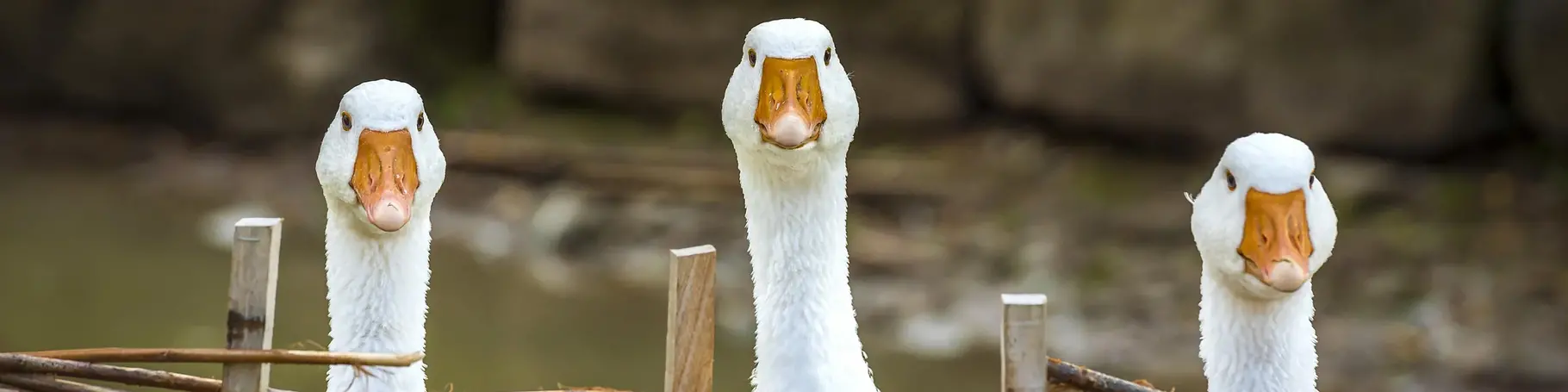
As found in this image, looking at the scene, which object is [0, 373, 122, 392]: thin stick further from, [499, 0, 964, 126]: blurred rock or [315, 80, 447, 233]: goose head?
[499, 0, 964, 126]: blurred rock

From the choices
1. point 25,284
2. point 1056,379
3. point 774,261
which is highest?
point 25,284

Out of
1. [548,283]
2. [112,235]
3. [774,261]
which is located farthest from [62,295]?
[774,261]

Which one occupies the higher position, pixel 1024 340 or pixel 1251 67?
pixel 1251 67

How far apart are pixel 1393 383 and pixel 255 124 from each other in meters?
6.41

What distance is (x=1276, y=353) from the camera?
267 centimetres

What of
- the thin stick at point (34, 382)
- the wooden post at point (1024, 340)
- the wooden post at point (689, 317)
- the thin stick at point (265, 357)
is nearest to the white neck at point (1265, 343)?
the wooden post at point (1024, 340)

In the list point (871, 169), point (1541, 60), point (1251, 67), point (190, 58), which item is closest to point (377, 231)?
point (871, 169)

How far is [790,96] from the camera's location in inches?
106

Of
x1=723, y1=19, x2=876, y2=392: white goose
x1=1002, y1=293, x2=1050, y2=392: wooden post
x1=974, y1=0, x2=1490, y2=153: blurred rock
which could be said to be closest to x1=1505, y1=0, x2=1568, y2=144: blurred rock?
x1=974, y1=0, x2=1490, y2=153: blurred rock

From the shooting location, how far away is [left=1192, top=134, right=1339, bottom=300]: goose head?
2479 millimetres

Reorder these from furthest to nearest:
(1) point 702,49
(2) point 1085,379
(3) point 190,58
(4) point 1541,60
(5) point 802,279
A: (3) point 190,58, (1) point 702,49, (4) point 1541,60, (5) point 802,279, (2) point 1085,379

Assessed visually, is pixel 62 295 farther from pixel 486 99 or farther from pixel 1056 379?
pixel 1056 379

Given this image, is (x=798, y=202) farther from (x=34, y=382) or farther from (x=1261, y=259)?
(x=34, y=382)

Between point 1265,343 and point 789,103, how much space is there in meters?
0.89
